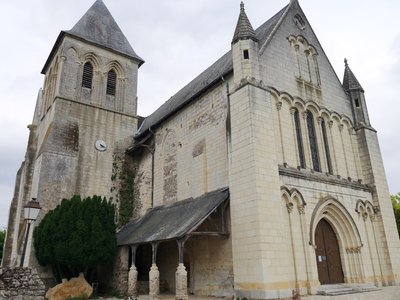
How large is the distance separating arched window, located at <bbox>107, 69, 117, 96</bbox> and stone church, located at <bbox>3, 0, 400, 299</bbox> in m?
0.70

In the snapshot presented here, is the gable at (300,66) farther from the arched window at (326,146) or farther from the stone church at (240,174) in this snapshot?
the arched window at (326,146)

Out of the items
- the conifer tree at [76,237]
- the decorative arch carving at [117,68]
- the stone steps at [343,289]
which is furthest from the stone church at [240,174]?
the decorative arch carving at [117,68]

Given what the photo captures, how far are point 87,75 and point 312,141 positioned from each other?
14.7 m

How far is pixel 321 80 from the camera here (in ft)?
53.5

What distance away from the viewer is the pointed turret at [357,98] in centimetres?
1691

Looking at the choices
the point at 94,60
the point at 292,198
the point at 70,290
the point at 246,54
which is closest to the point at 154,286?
the point at 70,290

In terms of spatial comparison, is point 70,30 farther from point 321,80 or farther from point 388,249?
point 388,249

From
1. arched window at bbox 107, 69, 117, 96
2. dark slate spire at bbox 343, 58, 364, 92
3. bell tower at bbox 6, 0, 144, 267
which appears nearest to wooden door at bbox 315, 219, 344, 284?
dark slate spire at bbox 343, 58, 364, 92

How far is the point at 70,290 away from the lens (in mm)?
13391

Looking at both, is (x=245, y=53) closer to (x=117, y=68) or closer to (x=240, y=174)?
(x=240, y=174)

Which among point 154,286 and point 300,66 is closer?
point 154,286

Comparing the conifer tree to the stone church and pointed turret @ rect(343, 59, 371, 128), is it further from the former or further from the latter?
pointed turret @ rect(343, 59, 371, 128)

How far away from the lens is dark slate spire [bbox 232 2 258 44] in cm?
1362

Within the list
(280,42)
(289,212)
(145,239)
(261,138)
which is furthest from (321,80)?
(145,239)
